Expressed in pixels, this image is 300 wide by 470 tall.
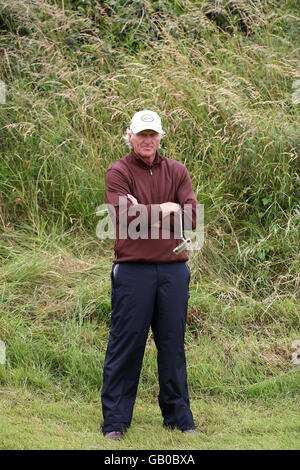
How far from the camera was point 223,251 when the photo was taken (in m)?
6.91

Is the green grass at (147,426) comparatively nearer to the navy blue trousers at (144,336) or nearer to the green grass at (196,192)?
the green grass at (196,192)

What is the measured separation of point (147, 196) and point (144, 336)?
94cm

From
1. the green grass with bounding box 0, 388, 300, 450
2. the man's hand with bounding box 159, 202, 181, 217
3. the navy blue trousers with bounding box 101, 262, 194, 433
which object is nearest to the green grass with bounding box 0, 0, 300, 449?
the green grass with bounding box 0, 388, 300, 450

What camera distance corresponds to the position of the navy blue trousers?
181 inches

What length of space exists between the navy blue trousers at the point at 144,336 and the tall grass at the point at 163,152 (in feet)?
2.93

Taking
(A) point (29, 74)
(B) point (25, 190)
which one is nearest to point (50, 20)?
(A) point (29, 74)

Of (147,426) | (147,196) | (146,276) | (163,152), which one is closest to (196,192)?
(163,152)

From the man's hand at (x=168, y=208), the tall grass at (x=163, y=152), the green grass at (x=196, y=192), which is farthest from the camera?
the tall grass at (x=163, y=152)

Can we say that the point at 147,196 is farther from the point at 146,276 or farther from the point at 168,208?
the point at 146,276

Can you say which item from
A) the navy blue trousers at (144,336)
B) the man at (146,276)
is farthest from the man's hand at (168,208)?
the navy blue trousers at (144,336)

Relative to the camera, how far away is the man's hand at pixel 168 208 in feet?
14.8

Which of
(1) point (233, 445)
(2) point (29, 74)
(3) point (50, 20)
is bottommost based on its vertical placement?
(1) point (233, 445)
